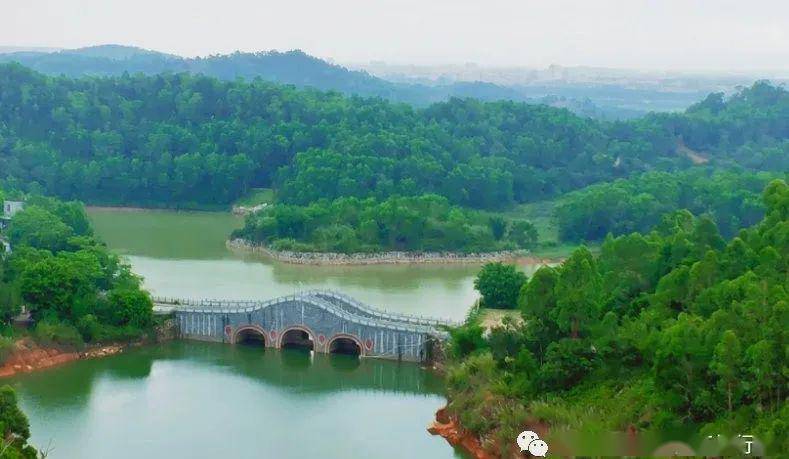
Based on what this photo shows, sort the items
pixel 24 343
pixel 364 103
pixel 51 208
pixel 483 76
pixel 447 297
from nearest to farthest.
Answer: pixel 24 343, pixel 447 297, pixel 51 208, pixel 364 103, pixel 483 76

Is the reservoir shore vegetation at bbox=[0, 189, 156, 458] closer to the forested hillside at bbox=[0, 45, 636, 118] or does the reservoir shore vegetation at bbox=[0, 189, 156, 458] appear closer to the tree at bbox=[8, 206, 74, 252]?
the tree at bbox=[8, 206, 74, 252]

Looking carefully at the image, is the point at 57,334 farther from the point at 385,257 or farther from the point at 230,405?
the point at 385,257

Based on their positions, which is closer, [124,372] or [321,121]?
[124,372]

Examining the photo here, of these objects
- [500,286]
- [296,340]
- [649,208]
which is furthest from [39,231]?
[649,208]

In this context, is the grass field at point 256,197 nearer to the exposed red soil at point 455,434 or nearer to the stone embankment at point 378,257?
the stone embankment at point 378,257

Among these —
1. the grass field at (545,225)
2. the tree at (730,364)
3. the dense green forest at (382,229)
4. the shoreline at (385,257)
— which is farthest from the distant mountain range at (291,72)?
the tree at (730,364)

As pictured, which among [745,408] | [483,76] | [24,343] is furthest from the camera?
[483,76]

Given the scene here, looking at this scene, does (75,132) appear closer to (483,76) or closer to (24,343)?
(24,343)

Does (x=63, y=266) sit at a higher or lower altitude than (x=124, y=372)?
higher

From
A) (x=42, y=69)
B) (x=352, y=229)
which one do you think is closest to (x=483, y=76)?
(x=42, y=69)
